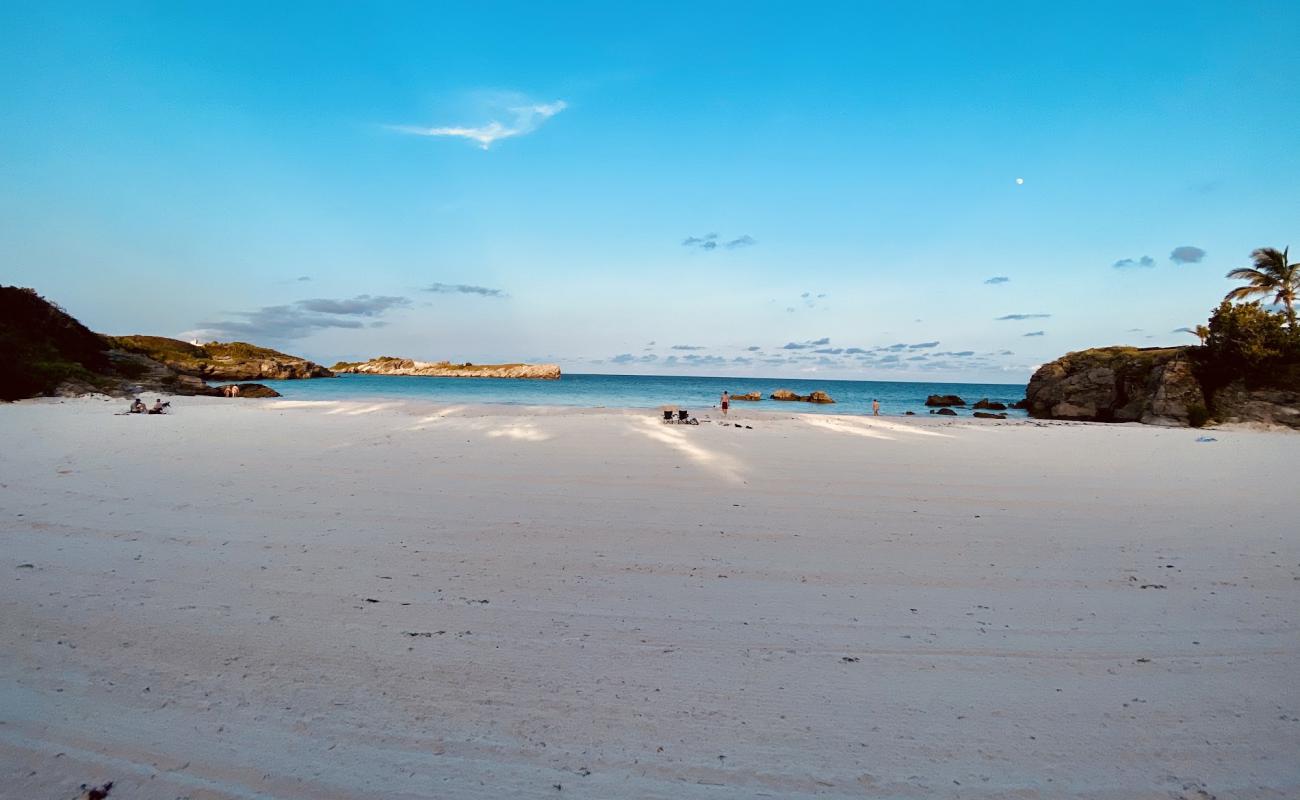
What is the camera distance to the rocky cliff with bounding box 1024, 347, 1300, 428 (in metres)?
22.0

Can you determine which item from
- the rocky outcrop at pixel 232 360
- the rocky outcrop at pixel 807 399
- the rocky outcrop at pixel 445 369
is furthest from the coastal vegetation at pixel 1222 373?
the rocky outcrop at pixel 445 369

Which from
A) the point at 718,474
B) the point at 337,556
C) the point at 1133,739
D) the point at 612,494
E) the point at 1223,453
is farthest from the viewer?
the point at 1223,453

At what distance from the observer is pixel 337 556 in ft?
15.2

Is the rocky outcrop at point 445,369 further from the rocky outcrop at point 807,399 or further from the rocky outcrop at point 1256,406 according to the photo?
the rocky outcrop at point 1256,406

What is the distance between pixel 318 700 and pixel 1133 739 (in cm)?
371

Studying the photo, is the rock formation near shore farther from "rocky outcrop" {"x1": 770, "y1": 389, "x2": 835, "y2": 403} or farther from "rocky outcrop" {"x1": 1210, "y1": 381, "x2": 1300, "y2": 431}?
"rocky outcrop" {"x1": 1210, "y1": 381, "x2": 1300, "y2": 431}

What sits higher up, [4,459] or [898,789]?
[4,459]

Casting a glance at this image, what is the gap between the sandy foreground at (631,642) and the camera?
7.71 feet

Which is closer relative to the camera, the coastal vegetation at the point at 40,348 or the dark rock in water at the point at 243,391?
the coastal vegetation at the point at 40,348

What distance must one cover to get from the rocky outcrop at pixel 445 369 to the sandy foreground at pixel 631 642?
12340 centimetres

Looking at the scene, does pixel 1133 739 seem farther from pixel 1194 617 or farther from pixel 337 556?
pixel 337 556

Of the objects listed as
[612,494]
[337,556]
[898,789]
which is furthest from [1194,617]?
[337,556]

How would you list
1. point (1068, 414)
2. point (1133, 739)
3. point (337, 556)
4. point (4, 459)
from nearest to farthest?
point (1133, 739) < point (337, 556) < point (4, 459) < point (1068, 414)

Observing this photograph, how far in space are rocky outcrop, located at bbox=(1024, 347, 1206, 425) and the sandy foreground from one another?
21.5m
